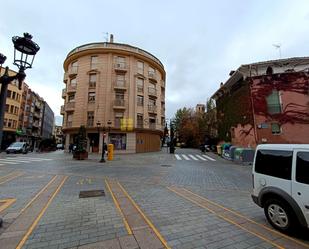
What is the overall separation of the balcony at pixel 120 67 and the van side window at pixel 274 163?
2749cm

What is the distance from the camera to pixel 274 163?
4129mm

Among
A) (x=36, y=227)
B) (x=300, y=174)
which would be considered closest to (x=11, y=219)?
(x=36, y=227)

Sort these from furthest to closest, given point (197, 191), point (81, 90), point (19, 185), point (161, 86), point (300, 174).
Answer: point (161, 86) < point (81, 90) < point (19, 185) < point (197, 191) < point (300, 174)

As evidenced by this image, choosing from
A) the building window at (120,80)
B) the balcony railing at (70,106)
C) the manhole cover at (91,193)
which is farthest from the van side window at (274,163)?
the balcony railing at (70,106)

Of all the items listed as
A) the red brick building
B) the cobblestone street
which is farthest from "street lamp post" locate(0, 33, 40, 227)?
the red brick building

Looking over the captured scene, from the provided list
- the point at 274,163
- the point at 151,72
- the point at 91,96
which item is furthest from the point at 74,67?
the point at 274,163

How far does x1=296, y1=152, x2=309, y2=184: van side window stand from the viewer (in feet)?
11.3

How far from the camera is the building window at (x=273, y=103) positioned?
63.6 feet

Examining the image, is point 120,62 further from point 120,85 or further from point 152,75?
point 152,75

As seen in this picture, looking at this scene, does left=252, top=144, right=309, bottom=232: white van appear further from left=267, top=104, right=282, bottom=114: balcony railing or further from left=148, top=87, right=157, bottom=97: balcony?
left=148, top=87, right=157, bottom=97: balcony

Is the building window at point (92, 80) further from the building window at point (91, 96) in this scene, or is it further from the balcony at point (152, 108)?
the balcony at point (152, 108)

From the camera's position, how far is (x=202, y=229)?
13.0ft

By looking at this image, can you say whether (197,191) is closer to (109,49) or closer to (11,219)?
(11,219)

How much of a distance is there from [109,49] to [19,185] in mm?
25574
